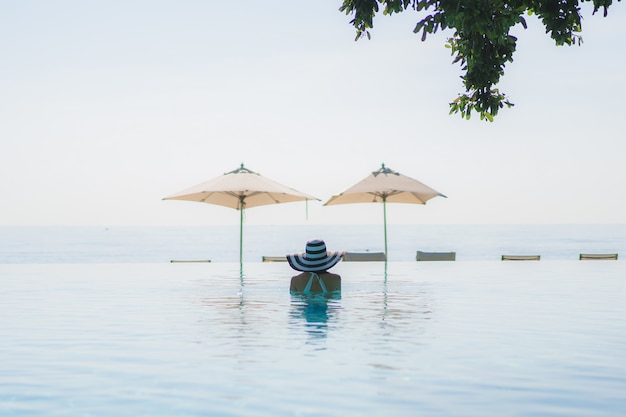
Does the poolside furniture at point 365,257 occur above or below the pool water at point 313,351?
above

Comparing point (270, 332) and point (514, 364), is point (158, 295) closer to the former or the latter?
point (270, 332)

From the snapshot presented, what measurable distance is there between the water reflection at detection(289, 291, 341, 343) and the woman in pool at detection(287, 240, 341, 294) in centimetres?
17

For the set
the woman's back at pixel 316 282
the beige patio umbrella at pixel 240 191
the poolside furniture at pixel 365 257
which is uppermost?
the beige patio umbrella at pixel 240 191

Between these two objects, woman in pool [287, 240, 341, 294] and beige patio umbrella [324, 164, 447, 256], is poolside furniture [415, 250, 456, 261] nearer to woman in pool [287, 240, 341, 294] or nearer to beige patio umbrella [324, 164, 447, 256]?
beige patio umbrella [324, 164, 447, 256]

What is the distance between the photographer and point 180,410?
5941 mm

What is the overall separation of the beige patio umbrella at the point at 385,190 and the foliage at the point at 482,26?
12.9 m

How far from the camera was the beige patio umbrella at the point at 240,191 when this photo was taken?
71.3ft

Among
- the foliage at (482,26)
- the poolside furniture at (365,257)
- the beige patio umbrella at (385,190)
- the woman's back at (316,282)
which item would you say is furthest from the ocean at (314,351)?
the beige patio umbrella at (385,190)

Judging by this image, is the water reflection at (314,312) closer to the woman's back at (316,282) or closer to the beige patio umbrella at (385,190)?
the woman's back at (316,282)

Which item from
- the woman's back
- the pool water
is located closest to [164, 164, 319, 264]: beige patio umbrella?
the pool water

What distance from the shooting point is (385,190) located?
22969 mm

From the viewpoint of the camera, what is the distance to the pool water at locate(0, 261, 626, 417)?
623 centimetres

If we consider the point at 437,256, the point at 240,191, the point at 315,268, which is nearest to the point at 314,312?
the point at 315,268

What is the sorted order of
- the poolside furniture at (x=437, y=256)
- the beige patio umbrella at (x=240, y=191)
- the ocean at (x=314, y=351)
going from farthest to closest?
the poolside furniture at (x=437, y=256) < the beige patio umbrella at (x=240, y=191) < the ocean at (x=314, y=351)
